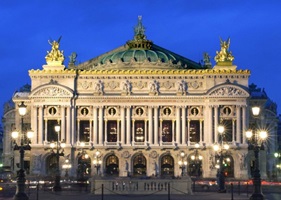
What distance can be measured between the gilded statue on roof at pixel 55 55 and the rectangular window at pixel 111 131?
13.9 metres

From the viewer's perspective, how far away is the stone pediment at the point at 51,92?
127819mm

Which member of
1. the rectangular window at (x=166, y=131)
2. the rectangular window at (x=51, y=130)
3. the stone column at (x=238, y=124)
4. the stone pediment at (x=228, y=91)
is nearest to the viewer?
the stone column at (x=238, y=124)

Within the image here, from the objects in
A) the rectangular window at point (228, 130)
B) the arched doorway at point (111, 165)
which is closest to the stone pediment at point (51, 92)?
the arched doorway at point (111, 165)

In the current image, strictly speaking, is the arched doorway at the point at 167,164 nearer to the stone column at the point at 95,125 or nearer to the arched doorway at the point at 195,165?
the arched doorway at the point at 195,165

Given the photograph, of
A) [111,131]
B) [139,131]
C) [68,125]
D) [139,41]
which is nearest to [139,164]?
[139,131]

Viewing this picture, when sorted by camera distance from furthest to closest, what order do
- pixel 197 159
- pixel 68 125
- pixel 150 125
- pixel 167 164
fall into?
pixel 167 164 < pixel 150 125 < pixel 68 125 < pixel 197 159

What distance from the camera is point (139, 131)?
130 meters

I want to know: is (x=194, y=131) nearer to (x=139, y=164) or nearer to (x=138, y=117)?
(x=138, y=117)

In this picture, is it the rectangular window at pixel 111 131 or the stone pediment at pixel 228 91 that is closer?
the stone pediment at pixel 228 91

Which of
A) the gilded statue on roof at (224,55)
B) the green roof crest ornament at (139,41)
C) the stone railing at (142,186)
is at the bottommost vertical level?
the stone railing at (142,186)

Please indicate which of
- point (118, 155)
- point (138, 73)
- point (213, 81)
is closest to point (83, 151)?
point (118, 155)

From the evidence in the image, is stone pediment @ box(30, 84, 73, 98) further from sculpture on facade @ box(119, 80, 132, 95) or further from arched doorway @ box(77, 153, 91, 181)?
arched doorway @ box(77, 153, 91, 181)

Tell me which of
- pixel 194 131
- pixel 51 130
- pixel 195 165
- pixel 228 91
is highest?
pixel 228 91

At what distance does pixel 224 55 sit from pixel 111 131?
23558 millimetres
